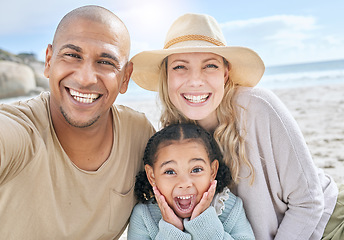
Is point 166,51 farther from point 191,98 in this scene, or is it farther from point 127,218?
point 127,218

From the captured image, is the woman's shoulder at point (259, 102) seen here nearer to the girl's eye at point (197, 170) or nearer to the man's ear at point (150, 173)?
the girl's eye at point (197, 170)

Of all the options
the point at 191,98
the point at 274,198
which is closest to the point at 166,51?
the point at 191,98

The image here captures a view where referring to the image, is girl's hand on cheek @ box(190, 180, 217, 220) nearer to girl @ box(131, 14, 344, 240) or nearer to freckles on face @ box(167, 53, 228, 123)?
girl @ box(131, 14, 344, 240)

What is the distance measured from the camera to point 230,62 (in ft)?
10.1

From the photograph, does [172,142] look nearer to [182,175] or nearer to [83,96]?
[182,175]

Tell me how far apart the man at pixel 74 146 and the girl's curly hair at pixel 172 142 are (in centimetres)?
11

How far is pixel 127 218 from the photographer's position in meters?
2.89

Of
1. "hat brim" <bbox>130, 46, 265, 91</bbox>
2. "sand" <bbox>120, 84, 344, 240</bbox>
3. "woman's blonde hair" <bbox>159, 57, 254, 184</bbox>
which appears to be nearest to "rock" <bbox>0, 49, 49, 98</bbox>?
"sand" <bbox>120, 84, 344, 240</bbox>

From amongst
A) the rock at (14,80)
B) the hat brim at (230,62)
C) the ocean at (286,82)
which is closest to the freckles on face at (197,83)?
the hat brim at (230,62)

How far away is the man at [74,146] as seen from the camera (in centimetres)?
223

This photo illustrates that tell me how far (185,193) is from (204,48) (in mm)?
1109

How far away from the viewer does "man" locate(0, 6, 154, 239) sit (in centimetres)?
223

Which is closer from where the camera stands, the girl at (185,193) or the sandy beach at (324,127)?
the girl at (185,193)

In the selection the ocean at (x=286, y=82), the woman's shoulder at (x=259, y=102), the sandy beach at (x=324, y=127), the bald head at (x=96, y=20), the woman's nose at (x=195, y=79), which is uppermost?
the bald head at (x=96, y=20)
